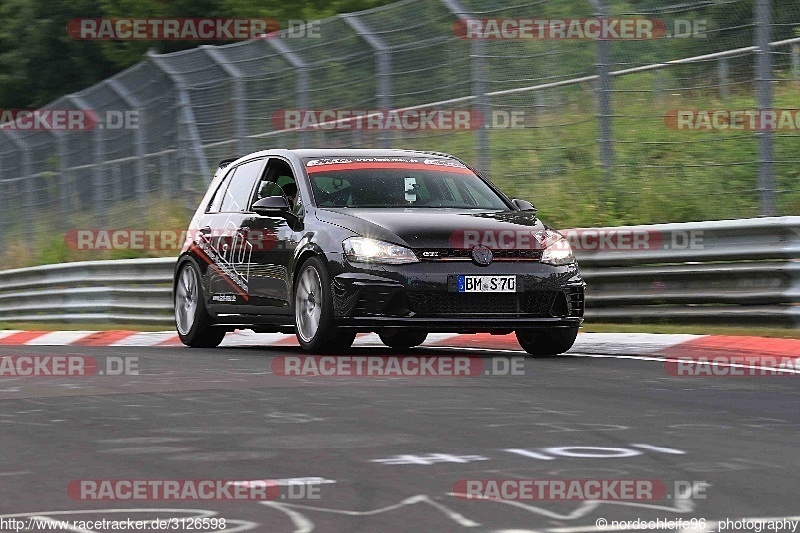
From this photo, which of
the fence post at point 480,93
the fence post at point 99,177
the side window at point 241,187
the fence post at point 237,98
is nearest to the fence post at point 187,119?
the fence post at point 237,98

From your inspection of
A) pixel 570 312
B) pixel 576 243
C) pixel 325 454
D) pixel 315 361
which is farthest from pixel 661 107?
pixel 325 454

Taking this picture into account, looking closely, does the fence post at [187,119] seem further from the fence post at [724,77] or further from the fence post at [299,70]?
the fence post at [724,77]

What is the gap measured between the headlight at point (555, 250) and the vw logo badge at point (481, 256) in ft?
1.52

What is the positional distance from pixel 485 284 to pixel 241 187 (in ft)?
10.4

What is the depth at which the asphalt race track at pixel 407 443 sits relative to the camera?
571 cm

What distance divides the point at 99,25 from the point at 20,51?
4324mm

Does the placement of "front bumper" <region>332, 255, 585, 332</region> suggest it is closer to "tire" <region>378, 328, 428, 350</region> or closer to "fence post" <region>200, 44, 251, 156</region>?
"tire" <region>378, 328, 428, 350</region>

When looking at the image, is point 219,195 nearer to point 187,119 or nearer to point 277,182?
point 277,182

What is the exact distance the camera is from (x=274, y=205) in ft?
41.9

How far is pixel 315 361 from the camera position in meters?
11.7

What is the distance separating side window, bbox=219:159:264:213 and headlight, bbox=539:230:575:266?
279cm

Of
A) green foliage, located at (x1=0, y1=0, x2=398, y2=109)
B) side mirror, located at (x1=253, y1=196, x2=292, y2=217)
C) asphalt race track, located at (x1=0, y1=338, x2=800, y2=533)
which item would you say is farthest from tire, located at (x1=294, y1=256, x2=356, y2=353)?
green foliage, located at (x1=0, y1=0, x2=398, y2=109)

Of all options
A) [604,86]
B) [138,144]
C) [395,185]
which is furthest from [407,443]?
[138,144]

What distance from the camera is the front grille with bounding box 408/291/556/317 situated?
11.6m
